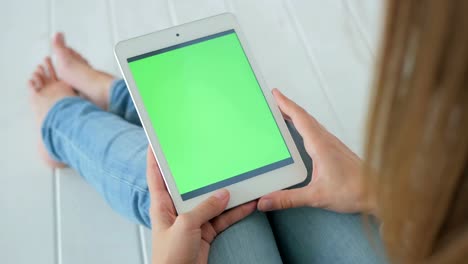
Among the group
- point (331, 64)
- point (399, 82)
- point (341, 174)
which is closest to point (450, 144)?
point (399, 82)

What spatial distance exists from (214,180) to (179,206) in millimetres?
54

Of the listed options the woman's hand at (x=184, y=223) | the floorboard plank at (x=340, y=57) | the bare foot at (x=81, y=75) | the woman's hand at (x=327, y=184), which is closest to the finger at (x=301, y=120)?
the woman's hand at (x=327, y=184)

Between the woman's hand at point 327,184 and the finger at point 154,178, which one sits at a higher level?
the finger at point 154,178

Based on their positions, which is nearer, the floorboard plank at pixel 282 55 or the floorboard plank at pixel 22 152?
the floorboard plank at pixel 22 152

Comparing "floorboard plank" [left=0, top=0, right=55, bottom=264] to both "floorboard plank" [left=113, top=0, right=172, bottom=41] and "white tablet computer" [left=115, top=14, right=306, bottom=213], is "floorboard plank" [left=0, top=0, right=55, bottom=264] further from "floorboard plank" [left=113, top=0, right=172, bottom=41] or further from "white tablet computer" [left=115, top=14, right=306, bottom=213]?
"white tablet computer" [left=115, top=14, right=306, bottom=213]

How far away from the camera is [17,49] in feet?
3.31

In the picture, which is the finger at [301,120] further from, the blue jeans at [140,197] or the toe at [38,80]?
the toe at [38,80]

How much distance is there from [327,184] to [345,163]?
1.3 inches

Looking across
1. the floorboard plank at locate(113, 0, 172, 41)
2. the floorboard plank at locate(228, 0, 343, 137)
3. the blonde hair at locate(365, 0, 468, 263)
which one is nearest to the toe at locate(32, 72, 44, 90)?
the floorboard plank at locate(113, 0, 172, 41)

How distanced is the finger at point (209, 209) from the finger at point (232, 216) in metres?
0.01

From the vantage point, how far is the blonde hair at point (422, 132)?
24 cm

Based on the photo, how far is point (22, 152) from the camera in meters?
0.88

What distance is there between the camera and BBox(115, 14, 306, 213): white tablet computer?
0.62 metres

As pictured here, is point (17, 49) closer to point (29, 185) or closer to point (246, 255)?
point (29, 185)
